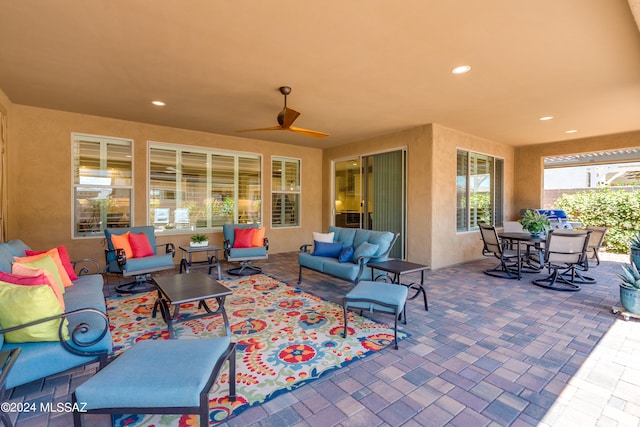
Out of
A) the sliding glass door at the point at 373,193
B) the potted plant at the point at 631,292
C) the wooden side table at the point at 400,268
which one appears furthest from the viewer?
the sliding glass door at the point at 373,193

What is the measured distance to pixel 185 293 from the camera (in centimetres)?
298

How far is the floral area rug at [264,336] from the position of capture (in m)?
2.08

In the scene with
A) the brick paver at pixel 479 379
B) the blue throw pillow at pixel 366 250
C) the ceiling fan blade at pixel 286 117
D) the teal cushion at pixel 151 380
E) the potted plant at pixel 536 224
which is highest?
the ceiling fan blade at pixel 286 117

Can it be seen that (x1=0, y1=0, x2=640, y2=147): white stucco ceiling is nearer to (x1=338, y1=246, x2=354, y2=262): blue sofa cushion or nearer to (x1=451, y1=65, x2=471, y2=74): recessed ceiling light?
(x1=451, y1=65, x2=471, y2=74): recessed ceiling light

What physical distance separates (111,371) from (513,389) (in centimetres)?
261

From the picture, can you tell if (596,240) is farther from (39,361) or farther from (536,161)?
(39,361)

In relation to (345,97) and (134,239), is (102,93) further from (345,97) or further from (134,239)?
(345,97)

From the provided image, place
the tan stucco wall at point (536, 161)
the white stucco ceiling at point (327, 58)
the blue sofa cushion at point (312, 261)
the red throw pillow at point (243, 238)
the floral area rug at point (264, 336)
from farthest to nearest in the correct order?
the tan stucco wall at point (536, 161) < the red throw pillow at point (243, 238) < the blue sofa cushion at point (312, 261) < the white stucco ceiling at point (327, 58) < the floral area rug at point (264, 336)

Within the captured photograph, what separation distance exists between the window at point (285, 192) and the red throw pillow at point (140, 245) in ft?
10.9

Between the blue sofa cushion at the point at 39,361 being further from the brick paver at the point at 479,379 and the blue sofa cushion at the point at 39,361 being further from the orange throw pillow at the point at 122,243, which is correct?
the orange throw pillow at the point at 122,243

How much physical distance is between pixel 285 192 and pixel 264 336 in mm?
5392

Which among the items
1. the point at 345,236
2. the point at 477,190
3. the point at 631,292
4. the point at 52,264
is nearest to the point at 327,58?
the point at 345,236

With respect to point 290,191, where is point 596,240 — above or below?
below

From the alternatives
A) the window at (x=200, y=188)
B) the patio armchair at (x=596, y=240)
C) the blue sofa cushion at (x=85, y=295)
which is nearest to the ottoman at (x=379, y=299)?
the blue sofa cushion at (x=85, y=295)
